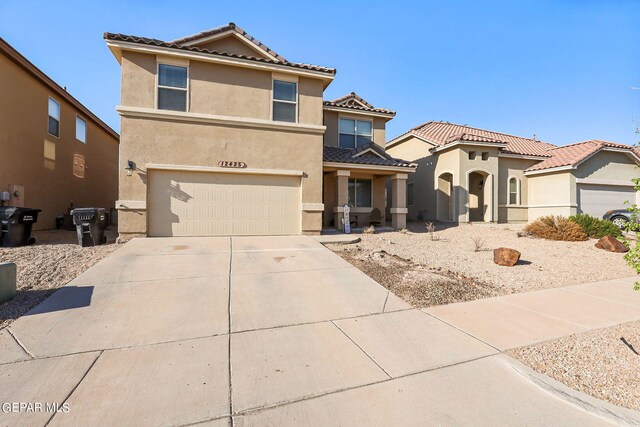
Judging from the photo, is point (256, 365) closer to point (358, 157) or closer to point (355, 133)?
point (358, 157)

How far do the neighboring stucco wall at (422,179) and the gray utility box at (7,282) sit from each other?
61.8 ft

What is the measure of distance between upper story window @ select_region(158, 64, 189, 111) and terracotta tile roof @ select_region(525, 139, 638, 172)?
20342mm

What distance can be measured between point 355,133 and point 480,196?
33.5 feet

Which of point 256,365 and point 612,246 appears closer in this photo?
point 256,365

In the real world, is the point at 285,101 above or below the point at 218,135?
above

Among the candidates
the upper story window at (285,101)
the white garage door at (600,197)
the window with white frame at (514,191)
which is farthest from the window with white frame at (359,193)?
the white garage door at (600,197)

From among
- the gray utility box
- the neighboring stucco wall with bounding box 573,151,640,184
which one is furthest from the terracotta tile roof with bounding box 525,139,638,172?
the gray utility box

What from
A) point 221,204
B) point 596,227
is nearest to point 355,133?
point 221,204

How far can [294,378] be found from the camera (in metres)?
3.00

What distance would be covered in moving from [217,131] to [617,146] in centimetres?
2347

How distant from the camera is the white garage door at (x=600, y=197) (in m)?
17.3

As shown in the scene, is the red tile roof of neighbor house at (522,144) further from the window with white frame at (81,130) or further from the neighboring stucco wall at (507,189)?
the window with white frame at (81,130)

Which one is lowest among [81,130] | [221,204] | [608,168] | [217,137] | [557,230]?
[557,230]

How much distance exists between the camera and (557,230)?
1256 centimetres
